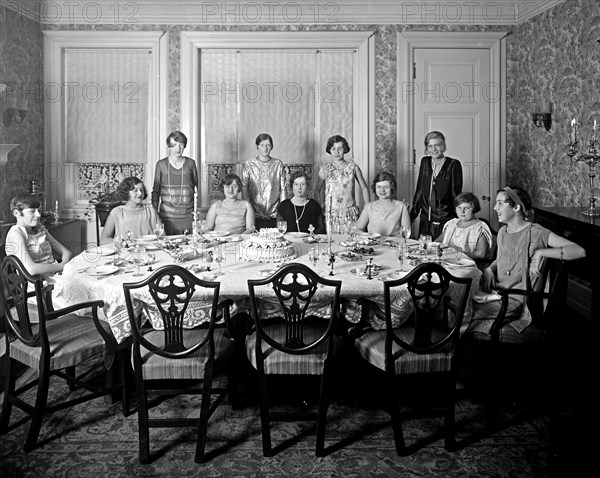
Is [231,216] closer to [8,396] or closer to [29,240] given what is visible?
[29,240]

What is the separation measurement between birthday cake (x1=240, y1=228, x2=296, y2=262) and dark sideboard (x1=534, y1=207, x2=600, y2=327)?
6.06 feet

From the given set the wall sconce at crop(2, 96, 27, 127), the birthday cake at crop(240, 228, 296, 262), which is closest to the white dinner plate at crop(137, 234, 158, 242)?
the birthday cake at crop(240, 228, 296, 262)

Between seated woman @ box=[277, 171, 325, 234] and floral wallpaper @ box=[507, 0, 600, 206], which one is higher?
floral wallpaper @ box=[507, 0, 600, 206]

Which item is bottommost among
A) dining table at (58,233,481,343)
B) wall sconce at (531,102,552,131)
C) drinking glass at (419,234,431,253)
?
dining table at (58,233,481,343)

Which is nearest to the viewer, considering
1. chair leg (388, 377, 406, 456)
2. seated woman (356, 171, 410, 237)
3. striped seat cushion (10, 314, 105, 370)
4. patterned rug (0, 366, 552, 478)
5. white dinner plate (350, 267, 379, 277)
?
patterned rug (0, 366, 552, 478)

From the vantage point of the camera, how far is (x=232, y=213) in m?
5.09

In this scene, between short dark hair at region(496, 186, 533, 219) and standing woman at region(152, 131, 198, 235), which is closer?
short dark hair at region(496, 186, 533, 219)

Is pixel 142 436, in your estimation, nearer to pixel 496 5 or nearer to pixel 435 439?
pixel 435 439

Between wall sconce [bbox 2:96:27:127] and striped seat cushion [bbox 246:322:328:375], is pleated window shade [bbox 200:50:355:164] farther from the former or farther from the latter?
striped seat cushion [bbox 246:322:328:375]

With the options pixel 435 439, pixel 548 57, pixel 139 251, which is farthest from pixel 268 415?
pixel 548 57

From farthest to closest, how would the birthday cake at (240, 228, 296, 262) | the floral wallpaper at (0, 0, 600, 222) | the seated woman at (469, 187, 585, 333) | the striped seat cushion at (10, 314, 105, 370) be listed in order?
the floral wallpaper at (0, 0, 600, 222) < the birthday cake at (240, 228, 296, 262) < the seated woman at (469, 187, 585, 333) < the striped seat cushion at (10, 314, 105, 370)

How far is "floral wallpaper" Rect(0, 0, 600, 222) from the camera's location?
17.3 feet

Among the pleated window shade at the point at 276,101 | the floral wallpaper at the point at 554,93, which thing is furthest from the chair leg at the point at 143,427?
the pleated window shade at the point at 276,101

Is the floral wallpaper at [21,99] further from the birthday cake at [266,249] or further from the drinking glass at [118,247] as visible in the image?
the birthday cake at [266,249]
